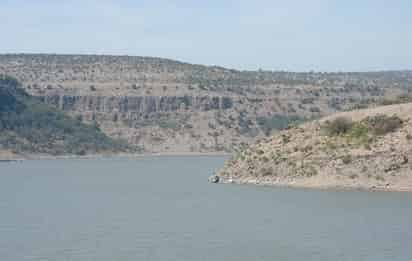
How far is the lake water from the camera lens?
36531 millimetres

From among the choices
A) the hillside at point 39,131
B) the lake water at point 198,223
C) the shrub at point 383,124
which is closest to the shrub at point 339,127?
the shrub at point 383,124

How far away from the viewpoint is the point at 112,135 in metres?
132

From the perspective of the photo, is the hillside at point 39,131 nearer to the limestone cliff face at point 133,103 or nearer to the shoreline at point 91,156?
the shoreline at point 91,156

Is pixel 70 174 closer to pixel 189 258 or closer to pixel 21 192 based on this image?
pixel 21 192

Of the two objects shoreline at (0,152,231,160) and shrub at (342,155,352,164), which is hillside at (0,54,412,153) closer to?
shoreline at (0,152,231,160)

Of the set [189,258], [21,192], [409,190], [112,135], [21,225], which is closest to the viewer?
[189,258]

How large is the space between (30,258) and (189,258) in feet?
16.5

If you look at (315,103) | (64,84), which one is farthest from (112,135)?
(315,103)

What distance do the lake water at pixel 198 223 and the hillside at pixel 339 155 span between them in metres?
1.94

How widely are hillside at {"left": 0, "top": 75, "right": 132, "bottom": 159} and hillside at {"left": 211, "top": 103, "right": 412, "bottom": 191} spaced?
53.5 metres

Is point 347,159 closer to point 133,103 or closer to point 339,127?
point 339,127

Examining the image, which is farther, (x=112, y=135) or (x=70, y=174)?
(x=112, y=135)

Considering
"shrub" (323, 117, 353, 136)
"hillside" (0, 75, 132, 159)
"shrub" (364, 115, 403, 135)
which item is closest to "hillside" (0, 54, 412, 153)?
"hillside" (0, 75, 132, 159)

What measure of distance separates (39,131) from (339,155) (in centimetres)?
6576
